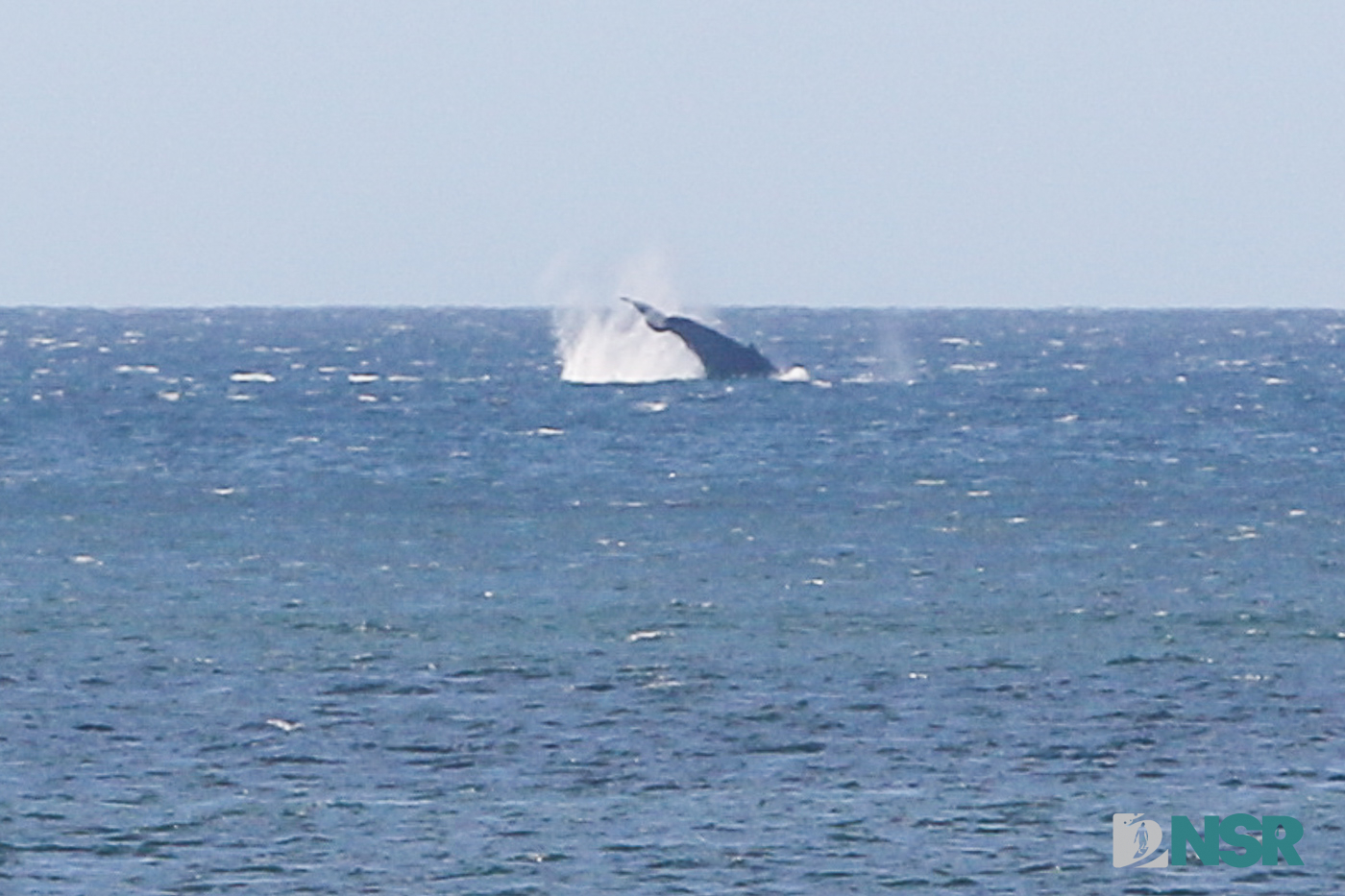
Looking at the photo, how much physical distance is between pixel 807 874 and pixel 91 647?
17510 millimetres

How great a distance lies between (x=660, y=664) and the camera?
39219mm

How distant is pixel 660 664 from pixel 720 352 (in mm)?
77939

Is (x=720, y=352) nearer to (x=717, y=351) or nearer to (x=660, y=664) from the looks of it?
(x=717, y=351)

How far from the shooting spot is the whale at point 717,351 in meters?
108

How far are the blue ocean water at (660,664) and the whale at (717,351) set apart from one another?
79.6 ft

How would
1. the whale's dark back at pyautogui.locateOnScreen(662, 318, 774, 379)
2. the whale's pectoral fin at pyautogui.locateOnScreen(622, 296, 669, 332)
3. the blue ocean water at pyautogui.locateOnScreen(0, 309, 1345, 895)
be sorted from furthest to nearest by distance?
the whale's dark back at pyautogui.locateOnScreen(662, 318, 774, 379) < the whale's pectoral fin at pyautogui.locateOnScreen(622, 296, 669, 332) < the blue ocean water at pyautogui.locateOnScreen(0, 309, 1345, 895)

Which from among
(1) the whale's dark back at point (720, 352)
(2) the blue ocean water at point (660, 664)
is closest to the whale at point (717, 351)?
(1) the whale's dark back at point (720, 352)

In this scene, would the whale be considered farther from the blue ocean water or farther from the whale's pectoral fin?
the blue ocean water

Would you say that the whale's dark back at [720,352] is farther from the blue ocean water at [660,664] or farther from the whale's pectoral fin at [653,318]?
the blue ocean water at [660,664]

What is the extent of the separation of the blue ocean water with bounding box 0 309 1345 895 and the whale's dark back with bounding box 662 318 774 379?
25.3 meters

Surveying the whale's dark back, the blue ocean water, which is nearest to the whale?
the whale's dark back

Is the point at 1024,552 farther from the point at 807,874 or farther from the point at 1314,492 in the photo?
the point at 807,874

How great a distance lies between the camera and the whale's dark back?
109 meters

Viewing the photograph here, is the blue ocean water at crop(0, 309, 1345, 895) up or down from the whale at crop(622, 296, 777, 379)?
down
